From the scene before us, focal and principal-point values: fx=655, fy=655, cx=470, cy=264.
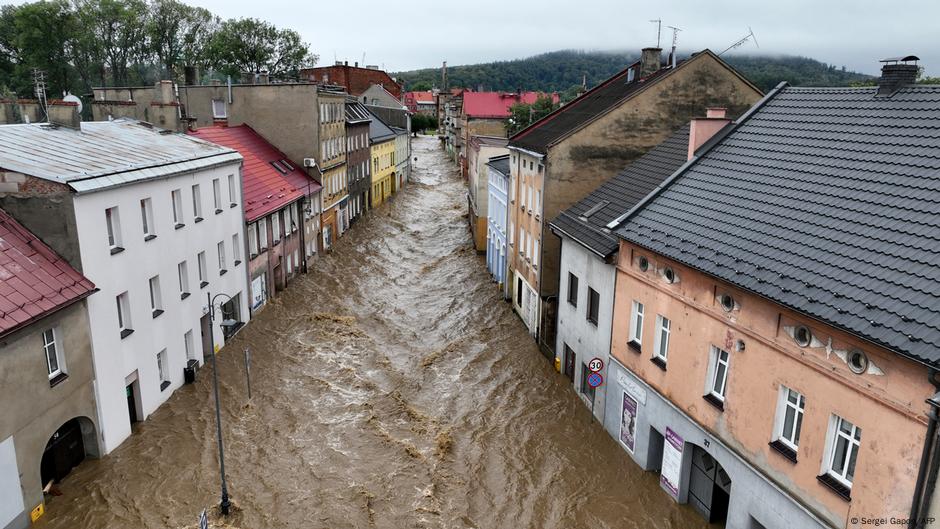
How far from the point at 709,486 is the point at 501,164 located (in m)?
23.5

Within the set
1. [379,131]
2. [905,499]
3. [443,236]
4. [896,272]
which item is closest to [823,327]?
[896,272]

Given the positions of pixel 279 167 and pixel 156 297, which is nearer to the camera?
pixel 156 297

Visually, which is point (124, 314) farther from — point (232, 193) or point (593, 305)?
point (593, 305)

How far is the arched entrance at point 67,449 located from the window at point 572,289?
13783 mm

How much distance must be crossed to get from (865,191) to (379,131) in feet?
178

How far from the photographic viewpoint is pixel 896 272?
A: 10094mm

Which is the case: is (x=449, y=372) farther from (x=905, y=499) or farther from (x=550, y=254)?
(x=905, y=499)

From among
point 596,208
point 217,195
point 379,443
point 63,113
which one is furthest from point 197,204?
point 596,208

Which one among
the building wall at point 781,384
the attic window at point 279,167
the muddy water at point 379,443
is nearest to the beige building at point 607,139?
the muddy water at point 379,443

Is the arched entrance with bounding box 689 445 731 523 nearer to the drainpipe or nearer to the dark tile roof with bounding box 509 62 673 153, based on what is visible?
the drainpipe

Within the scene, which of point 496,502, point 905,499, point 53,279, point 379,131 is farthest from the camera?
point 379,131

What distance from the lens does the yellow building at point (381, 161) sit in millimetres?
57825

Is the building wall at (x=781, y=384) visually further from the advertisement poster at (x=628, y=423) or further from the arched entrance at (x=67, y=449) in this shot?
the arched entrance at (x=67, y=449)

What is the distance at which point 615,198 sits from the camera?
66.9 feet
